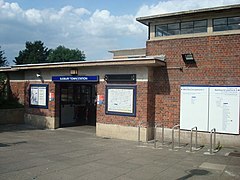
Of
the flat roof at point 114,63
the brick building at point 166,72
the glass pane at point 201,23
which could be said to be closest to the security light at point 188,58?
the brick building at point 166,72

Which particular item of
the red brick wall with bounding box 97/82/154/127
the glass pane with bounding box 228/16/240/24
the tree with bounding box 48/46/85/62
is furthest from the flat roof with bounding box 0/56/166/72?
the tree with bounding box 48/46/85/62

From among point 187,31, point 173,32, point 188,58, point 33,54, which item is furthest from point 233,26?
point 33,54

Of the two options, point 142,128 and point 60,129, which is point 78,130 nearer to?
point 60,129

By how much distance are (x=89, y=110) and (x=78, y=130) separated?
119 inches

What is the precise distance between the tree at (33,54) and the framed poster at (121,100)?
56693 millimetres

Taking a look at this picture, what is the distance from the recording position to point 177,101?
11.8m

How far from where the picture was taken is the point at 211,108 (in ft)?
36.3

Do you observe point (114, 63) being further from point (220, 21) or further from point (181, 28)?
point (220, 21)

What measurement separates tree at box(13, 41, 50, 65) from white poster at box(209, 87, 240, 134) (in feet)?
197

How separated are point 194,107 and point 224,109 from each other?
1.15 metres

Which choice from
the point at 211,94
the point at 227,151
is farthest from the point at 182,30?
the point at 227,151

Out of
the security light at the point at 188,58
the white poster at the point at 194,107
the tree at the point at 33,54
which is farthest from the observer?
the tree at the point at 33,54

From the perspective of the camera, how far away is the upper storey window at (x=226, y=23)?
1085 centimetres

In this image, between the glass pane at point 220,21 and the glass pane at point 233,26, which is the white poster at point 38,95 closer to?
the glass pane at point 220,21
